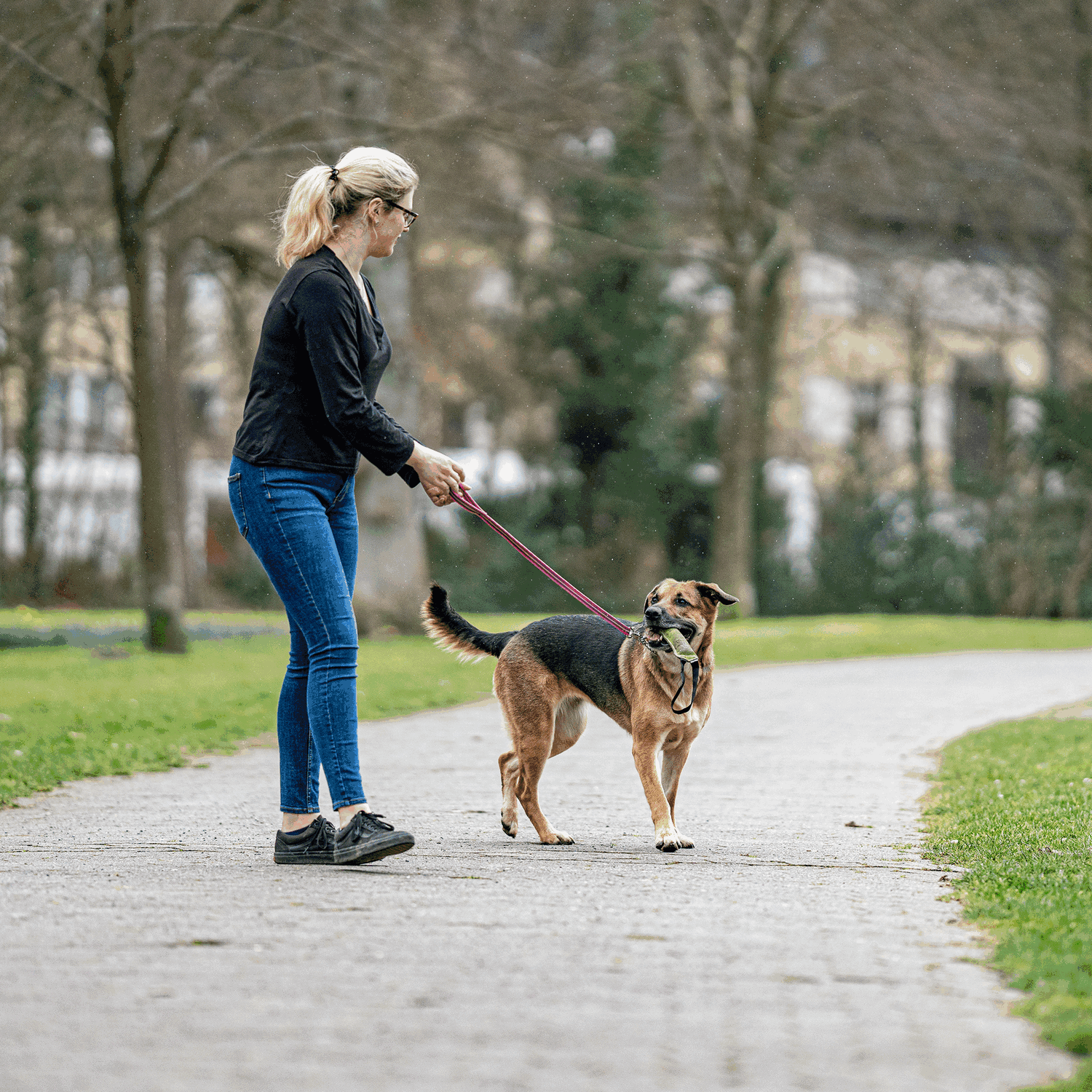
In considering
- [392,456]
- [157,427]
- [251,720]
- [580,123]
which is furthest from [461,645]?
[580,123]

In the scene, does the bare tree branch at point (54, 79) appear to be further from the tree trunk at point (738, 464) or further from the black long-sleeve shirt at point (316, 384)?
the tree trunk at point (738, 464)

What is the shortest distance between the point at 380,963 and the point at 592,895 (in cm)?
112

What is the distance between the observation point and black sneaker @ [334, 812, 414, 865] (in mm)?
5207

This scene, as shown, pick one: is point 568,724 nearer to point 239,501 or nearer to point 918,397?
point 239,501

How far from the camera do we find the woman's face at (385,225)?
5449mm

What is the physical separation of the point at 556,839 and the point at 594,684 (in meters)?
0.65

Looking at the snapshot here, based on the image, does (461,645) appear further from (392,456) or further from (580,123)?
(580,123)

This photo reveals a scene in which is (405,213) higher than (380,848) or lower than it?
higher

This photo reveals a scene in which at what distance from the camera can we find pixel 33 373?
82.1 feet

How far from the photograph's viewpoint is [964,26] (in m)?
25.0

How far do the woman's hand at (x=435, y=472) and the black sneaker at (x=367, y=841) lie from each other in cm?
113

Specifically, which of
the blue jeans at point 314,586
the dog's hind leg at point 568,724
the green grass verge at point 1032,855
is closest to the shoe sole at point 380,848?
the blue jeans at point 314,586

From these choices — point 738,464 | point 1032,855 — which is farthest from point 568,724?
point 738,464

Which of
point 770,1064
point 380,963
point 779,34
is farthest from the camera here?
point 779,34
